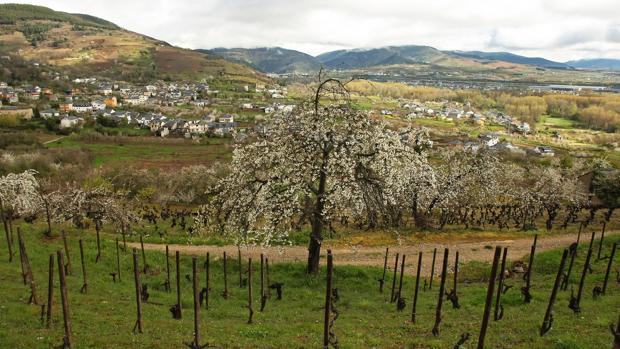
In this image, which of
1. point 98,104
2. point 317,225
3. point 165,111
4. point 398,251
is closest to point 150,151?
point 165,111

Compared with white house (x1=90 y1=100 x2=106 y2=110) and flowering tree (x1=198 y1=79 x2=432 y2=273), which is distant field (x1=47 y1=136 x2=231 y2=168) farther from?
flowering tree (x1=198 y1=79 x2=432 y2=273)

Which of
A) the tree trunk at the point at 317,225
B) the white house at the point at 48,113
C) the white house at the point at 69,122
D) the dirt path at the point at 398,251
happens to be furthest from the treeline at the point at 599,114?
the white house at the point at 48,113

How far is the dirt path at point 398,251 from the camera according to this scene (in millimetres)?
27531

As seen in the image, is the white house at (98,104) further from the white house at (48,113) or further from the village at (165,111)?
the white house at (48,113)

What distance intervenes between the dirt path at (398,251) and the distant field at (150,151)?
56.6 metres

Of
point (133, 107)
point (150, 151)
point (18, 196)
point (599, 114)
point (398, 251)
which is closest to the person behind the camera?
point (398, 251)

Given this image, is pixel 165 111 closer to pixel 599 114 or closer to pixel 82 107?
pixel 82 107

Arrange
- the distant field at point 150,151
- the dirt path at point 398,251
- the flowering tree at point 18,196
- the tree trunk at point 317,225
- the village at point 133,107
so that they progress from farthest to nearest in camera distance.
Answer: the village at point 133,107, the distant field at point 150,151, the flowering tree at point 18,196, the dirt path at point 398,251, the tree trunk at point 317,225

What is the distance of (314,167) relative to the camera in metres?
21.0

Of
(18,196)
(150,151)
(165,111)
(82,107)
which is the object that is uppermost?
(82,107)

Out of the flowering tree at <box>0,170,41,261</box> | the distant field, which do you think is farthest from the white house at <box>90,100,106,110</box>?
the flowering tree at <box>0,170,41,261</box>

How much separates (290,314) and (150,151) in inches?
3511

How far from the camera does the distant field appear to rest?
85500mm

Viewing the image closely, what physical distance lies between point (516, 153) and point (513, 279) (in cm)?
8104
